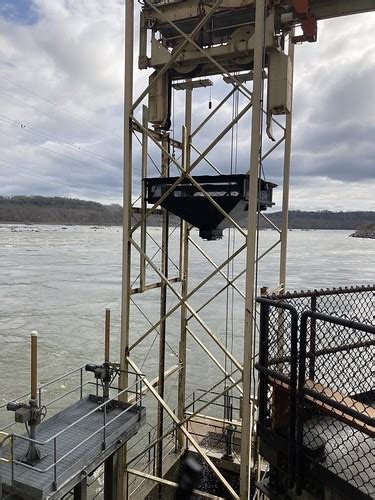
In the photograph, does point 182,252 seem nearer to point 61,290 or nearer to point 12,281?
point 61,290

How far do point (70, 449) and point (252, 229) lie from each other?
3994 millimetres

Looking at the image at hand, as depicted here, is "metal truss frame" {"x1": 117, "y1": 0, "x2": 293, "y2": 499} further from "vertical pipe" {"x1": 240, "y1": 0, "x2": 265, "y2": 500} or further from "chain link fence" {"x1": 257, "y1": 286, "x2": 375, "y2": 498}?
"chain link fence" {"x1": 257, "y1": 286, "x2": 375, "y2": 498}

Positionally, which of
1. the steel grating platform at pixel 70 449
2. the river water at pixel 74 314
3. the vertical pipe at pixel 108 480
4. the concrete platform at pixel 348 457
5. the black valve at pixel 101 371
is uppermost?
the concrete platform at pixel 348 457

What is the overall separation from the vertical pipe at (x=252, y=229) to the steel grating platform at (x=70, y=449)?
5.97 feet

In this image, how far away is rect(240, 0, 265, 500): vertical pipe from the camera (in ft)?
18.8

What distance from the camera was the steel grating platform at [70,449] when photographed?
4922mm

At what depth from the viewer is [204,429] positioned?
9859 millimetres

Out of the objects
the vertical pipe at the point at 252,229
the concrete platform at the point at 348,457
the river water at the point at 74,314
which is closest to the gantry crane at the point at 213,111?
the vertical pipe at the point at 252,229

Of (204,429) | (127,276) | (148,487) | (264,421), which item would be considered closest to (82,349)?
(204,429)

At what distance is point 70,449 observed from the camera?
5.70m

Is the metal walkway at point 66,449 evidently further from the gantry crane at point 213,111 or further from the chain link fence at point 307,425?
the chain link fence at point 307,425

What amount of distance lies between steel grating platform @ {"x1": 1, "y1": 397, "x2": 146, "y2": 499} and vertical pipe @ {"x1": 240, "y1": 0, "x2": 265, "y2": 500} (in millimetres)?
1818

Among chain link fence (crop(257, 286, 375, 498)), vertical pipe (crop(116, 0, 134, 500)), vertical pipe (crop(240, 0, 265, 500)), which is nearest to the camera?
chain link fence (crop(257, 286, 375, 498))

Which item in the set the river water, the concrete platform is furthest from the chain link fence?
the river water
